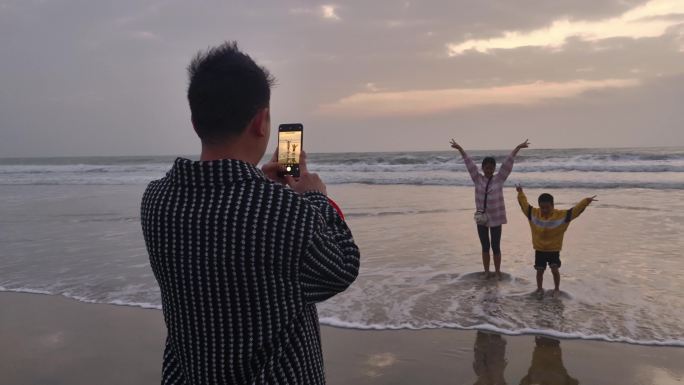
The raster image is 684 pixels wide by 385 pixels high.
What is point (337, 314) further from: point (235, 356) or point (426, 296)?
point (235, 356)

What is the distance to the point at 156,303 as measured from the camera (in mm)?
5863

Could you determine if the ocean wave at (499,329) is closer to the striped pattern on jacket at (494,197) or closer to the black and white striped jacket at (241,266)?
the striped pattern on jacket at (494,197)

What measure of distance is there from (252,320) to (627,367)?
12.5 ft

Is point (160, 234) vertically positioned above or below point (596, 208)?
above

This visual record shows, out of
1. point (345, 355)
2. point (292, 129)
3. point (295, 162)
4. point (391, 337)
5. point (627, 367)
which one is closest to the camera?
point (295, 162)

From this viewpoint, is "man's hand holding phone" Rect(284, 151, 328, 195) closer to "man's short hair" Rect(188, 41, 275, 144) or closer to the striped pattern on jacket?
"man's short hair" Rect(188, 41, 275, 144)

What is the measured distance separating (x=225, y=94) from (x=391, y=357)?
3.47 meters

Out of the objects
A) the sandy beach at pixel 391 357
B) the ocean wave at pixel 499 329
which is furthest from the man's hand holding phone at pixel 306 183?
the ocean wave at pixel 499 329

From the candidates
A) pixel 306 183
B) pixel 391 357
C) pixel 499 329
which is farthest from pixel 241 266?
pixel 499 329

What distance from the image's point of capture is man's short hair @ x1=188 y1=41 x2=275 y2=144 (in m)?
1.27

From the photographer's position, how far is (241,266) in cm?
117

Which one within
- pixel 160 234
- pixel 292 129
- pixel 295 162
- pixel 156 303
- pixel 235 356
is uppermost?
pixel 292 129

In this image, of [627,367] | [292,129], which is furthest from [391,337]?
[292,129]

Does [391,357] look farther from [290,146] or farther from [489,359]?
[290,146]
